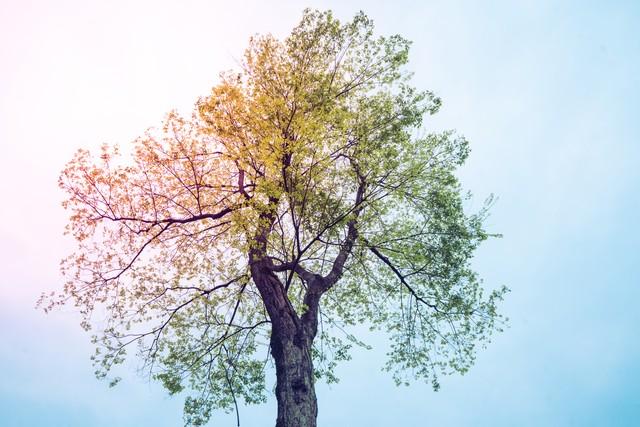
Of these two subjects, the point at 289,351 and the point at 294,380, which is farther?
the point at 289,351

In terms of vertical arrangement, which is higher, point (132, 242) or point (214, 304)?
point (132, 242)

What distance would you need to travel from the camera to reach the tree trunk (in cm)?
1079

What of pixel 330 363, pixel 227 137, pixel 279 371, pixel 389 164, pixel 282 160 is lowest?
pixel 279 371

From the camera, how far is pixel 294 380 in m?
11.2

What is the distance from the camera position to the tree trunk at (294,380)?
35.4 ft

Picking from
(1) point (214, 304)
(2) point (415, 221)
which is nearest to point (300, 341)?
(1) point (214, 304)

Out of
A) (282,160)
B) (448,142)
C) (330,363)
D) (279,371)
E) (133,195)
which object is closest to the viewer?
(282,160)

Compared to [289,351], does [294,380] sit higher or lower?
lower

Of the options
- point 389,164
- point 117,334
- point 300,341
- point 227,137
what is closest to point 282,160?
point 227,137

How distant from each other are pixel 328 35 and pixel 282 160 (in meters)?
4.97

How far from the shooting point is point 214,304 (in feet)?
48.9

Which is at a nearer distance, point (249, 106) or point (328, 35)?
point (249, 106)

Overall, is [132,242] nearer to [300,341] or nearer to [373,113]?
[300,341]

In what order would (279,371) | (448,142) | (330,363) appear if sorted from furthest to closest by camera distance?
(330,363) → (448,142) → (279,371)
